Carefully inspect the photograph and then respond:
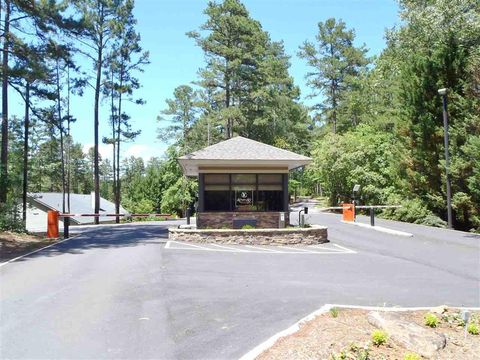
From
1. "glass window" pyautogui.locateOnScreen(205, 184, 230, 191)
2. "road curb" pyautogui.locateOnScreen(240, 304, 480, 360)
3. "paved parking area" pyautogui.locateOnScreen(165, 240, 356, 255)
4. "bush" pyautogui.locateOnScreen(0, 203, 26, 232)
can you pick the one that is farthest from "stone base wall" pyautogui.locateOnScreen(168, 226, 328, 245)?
"road curb" pyautogui.locateOnScreen(240, 304, 480, 360)

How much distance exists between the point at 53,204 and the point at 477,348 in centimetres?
4838

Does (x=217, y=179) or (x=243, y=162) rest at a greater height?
(x=243, y=162)

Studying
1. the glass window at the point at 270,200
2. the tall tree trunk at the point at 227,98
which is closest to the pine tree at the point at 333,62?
the tall tree trunk at the point at 227,98

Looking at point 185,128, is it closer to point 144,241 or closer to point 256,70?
point 256,70

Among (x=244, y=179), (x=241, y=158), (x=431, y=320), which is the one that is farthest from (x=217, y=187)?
(x=431, y=320)

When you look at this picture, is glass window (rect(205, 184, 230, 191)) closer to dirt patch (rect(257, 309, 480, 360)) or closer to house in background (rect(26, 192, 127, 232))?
dirt patch (rect(257, 309, 480, 360))

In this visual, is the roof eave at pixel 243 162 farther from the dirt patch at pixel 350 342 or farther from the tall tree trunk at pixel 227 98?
the tall tree trunk at pixel 227 98

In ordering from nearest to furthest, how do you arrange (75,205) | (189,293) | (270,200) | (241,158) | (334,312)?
(334,312) → (189,293) → (241,158) → (270,200) → (75,205)

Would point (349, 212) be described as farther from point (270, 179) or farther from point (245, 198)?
point (245, 198)

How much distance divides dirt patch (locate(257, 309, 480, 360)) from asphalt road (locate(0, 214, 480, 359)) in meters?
0.50

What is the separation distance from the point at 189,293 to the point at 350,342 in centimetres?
381

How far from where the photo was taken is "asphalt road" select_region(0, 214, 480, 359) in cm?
615

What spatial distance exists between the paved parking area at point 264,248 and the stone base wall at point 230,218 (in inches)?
97.6

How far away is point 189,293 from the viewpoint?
889 cm
